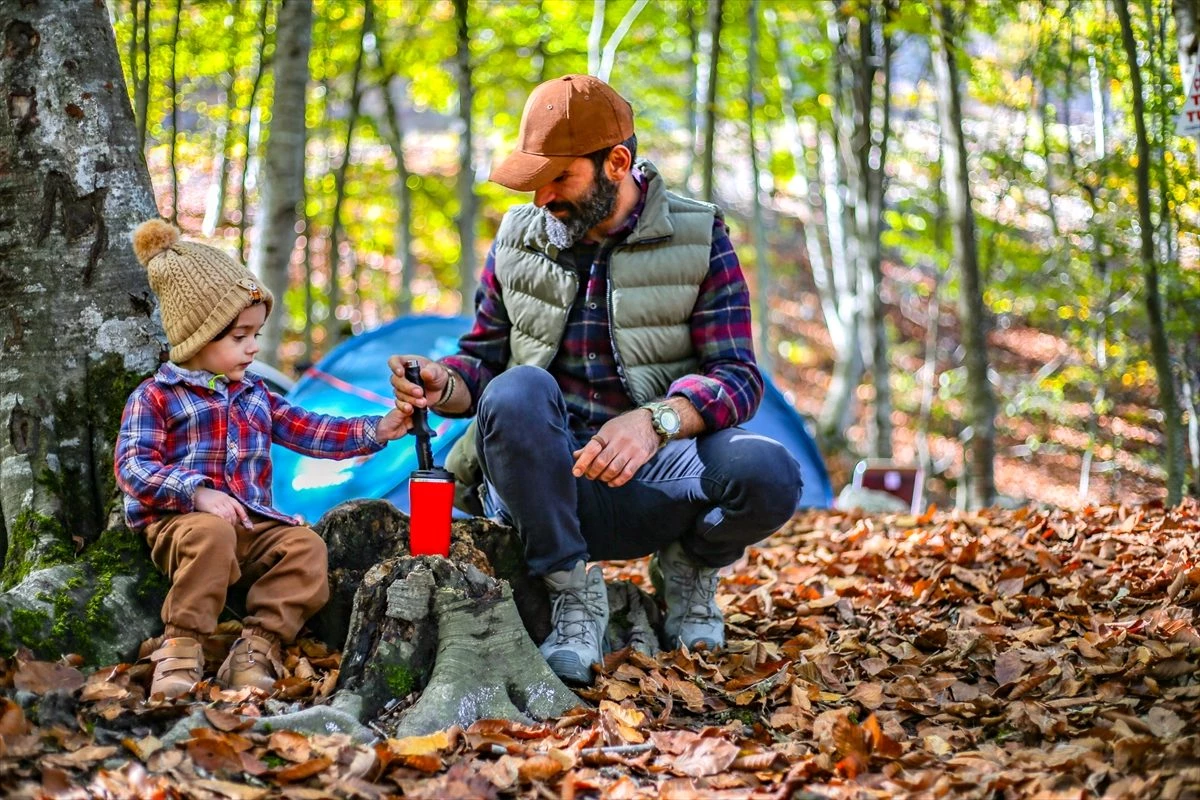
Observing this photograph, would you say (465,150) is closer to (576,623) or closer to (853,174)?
(853,174)

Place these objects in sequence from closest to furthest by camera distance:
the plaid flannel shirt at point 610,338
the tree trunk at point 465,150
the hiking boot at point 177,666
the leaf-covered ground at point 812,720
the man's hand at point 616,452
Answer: the leaf-covered ground at point 812,720 < the hiking boot at point 177,666 < the man's hand at point 616,452 < the plaid flannel shirt at point 610,338 < the tree trunk at point 465,150

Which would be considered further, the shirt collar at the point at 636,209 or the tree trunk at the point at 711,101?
the tree trunk at the point at 711,101

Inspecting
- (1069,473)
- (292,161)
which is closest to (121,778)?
(292,161)

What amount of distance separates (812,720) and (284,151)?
4.57 m

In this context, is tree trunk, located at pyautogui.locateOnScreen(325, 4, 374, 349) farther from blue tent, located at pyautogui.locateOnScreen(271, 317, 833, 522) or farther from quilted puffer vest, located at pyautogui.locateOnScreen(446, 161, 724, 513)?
quilted puffer vest, located at pyautogui.locateOnScreen(446, 161, 724, 513)

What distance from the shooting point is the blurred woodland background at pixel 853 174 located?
612cm

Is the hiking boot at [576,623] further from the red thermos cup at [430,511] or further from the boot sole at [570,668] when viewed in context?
the red thermos cup at [430,511]

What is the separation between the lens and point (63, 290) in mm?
3146

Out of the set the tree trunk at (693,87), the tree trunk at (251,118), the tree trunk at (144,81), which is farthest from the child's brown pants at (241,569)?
the tree trunk at (693,87)

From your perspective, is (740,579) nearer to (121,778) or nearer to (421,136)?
(121,778)

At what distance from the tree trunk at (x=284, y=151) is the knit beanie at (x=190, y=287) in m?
2.72

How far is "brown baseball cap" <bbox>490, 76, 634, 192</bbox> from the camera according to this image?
9.87 feet

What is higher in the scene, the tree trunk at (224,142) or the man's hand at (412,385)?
the tree trunk at (224,142)

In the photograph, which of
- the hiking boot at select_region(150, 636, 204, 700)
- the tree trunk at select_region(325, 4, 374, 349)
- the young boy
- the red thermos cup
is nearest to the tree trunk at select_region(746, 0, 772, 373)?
the tree trunk at select_region(325, 4, 374, 349)
